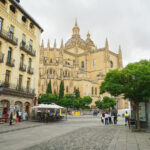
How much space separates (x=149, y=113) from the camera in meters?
14.0

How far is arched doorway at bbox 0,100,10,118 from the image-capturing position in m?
17.2

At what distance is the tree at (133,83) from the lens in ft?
41.5

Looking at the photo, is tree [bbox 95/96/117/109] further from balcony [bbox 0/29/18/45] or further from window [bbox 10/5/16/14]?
window [bbox 10/5/16/14]

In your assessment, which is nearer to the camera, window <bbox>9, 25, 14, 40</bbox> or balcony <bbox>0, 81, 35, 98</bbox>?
balcony <bbox>0, 81, 35, 98</bbox>

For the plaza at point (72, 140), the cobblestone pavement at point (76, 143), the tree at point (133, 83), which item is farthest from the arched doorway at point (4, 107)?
the tree at point (133, 83)

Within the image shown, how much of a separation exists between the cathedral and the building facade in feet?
78.4

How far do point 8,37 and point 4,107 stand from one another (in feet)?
25.2

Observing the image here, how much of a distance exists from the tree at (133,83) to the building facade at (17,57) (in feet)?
34.8

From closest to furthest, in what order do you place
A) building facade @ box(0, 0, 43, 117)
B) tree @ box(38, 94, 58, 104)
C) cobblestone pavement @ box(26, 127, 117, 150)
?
cobblestone pavement @ box(26, 127, 117, 150) → building facade @ box(0, 0, 43, 117) → tree @ box(38, 94, 58, 104)

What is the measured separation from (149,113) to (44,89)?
34.8m

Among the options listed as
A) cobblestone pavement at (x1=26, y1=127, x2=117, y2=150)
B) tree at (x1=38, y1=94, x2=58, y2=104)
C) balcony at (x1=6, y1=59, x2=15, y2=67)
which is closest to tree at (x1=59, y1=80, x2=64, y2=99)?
tree at (x1=38, y1=94, x2=58, y2=104)

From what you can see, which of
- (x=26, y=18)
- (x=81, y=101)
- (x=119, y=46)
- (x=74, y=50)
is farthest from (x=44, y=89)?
(x=119, y=46)

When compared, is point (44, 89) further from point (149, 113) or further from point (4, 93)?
point (149, 113)

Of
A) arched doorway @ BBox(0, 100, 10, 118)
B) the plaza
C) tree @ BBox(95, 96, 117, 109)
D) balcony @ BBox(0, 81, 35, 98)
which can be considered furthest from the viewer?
tree @ BBox(95, 96, 117, 109)
